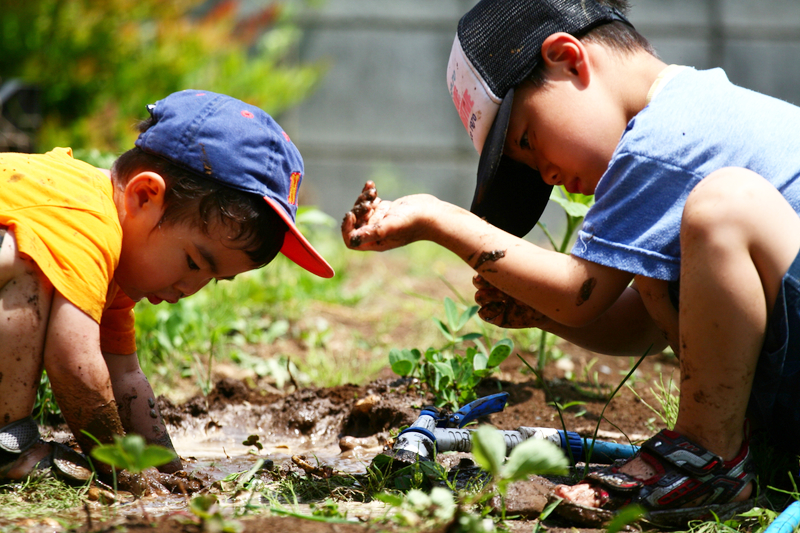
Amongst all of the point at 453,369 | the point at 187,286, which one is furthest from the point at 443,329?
the point at 187,286

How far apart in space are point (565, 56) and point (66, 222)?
1223 mm

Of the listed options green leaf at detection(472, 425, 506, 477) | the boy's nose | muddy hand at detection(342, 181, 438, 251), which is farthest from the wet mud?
green leaf at detection(472, 425, 506, 477)

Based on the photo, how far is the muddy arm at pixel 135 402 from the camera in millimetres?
1935

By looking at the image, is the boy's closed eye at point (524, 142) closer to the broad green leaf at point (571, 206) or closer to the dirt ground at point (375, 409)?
the broad green leaf at point (571, 206)

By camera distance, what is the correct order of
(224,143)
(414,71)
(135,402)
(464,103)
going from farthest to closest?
1. (414,71)
2. (135,402)
3. (464,103)
4. (224,143)

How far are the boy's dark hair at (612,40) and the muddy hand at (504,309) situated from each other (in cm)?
53

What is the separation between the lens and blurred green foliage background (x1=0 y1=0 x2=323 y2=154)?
4043 millimetres

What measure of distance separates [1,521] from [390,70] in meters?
5.05

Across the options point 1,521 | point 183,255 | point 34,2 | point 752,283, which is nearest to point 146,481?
point 1,521

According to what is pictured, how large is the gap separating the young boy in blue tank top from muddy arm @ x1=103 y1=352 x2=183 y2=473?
0.80 metres

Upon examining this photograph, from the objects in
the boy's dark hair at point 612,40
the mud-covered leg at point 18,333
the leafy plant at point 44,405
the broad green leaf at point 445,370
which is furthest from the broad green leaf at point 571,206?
the leafy plant at point 44,405

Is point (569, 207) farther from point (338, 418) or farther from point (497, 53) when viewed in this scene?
point (338, 418)

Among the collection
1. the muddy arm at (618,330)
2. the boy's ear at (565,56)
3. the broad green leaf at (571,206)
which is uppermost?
the boy's ear at (565,56)

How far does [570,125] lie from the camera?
170 centimetres
